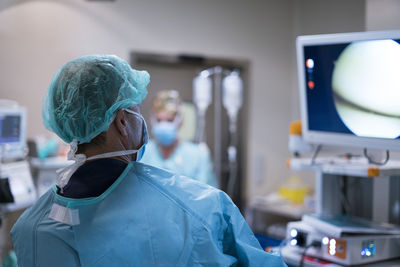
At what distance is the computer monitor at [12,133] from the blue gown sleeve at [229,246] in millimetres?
1815

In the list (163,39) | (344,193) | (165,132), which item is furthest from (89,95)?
(163,39)

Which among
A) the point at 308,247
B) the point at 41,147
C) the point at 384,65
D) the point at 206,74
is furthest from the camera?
the point at 206,74

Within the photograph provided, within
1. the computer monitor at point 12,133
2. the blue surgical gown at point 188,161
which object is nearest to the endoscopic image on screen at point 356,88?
the blue surgical gown at point 188,161

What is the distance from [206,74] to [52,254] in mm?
3121

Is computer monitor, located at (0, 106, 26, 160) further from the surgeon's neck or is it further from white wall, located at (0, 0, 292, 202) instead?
the surgeon's neck

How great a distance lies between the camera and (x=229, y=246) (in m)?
1.31

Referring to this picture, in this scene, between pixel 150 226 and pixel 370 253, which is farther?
pixel 370 253

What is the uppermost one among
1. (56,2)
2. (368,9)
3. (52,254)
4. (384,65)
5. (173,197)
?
(56,2)

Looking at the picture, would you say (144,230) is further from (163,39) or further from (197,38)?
(197,38)

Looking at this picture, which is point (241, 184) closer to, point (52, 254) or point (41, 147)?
point (41, 147)

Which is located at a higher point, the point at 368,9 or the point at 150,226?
the point at 368,9

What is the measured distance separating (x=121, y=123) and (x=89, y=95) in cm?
12

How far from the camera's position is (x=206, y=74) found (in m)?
4.21

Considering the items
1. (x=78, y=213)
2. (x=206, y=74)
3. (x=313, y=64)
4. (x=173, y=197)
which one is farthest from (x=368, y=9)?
(x=206, y=74)
